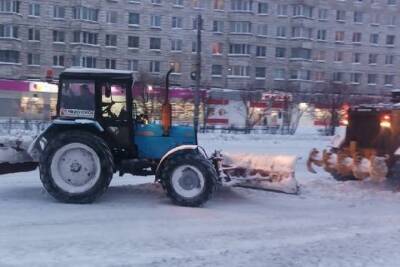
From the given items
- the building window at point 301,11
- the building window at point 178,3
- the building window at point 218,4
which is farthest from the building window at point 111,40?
the building window at point 301,11

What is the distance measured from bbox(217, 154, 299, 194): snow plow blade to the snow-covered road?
31cm

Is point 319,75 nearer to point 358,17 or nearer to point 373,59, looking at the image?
point 373,59

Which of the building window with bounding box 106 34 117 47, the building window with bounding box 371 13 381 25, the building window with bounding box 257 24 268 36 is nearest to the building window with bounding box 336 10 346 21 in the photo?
the building window with bounding box 371 13 381 25

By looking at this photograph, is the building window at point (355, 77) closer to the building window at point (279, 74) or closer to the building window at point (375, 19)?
the building window at point (375, 19)

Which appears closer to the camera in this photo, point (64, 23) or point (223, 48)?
point (64, 23)

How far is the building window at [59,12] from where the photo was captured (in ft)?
196

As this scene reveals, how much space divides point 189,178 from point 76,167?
6.77 feet

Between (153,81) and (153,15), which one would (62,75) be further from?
(153,15)

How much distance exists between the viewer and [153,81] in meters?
43.5

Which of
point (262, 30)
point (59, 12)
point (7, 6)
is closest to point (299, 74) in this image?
point (262, 30)

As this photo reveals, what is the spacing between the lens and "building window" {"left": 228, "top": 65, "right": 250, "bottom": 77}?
6550 centimetres

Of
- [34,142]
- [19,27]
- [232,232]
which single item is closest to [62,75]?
[34,142]

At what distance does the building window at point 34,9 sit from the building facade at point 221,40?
97mm

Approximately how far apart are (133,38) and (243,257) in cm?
5713
